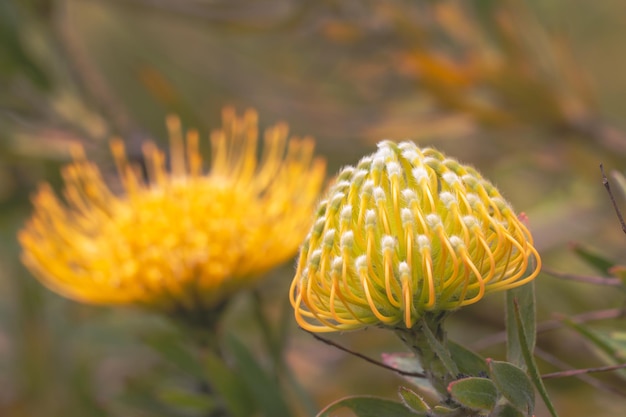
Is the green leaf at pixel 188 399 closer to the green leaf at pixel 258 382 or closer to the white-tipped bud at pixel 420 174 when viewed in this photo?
the green leaf at pixel 258 382

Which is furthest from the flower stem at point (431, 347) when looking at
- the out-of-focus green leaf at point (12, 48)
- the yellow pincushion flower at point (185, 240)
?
the out-of-focus green leaf at point (12, 48)

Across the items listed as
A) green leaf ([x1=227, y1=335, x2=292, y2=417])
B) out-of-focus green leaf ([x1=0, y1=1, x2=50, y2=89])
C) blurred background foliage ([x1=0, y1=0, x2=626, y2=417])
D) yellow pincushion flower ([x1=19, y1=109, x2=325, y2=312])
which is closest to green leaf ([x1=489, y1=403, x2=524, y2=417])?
green leaf ([x1=227, y1=335, x2=292, y2=417])

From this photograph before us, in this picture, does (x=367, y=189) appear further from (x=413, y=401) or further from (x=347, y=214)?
(x=413, y=401)

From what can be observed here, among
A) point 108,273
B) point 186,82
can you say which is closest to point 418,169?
point 108,273

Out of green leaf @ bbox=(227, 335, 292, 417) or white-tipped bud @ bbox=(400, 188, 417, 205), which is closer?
white-tipped bud @ bbox=(400, 188, 417, 205)

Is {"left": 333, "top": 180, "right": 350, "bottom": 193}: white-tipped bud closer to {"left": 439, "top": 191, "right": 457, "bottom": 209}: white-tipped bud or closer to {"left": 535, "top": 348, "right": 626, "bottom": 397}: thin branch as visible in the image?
{"left": 439, "top": 191, "right": 457, "bottom": 209}: white-tipped bud

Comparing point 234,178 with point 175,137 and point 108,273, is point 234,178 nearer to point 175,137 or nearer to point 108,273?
point 108,273

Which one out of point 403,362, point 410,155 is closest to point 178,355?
point 403,362
